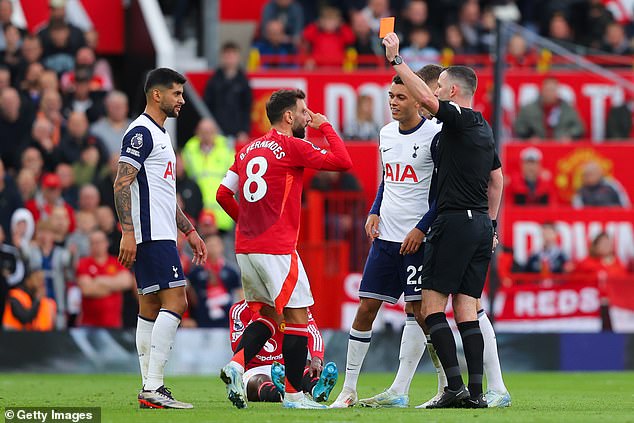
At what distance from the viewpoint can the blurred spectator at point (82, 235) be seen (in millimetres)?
17359

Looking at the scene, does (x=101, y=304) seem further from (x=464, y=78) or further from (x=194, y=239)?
(x=464, y=78)

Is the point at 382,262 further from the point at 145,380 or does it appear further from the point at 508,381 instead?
the point at 508,381

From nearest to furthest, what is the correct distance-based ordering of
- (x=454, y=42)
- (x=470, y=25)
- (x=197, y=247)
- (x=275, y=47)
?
(x=197, y=247), (x=275, y=47), (x=454, y=42), (x=470, y=25)

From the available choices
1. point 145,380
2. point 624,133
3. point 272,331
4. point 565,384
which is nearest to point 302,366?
point 272,331

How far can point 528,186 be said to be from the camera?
2077 centimetres

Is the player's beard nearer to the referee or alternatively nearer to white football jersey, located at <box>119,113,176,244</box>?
white football jersey, located at <box>119,113,176,244</box>

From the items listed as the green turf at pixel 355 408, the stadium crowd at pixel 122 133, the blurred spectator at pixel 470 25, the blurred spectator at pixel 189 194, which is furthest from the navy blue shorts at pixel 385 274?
the blurred spectator at pixel 470 25

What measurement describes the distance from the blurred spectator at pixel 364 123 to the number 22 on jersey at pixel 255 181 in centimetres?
1069

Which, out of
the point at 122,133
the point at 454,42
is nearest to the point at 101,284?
the point at 122,133

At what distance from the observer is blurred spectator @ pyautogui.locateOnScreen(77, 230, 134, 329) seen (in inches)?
667

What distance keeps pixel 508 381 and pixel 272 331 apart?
17.8 feet

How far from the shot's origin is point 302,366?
1000cm


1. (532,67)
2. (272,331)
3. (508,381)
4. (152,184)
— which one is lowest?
(508,381)

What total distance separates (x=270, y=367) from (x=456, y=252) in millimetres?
2243
